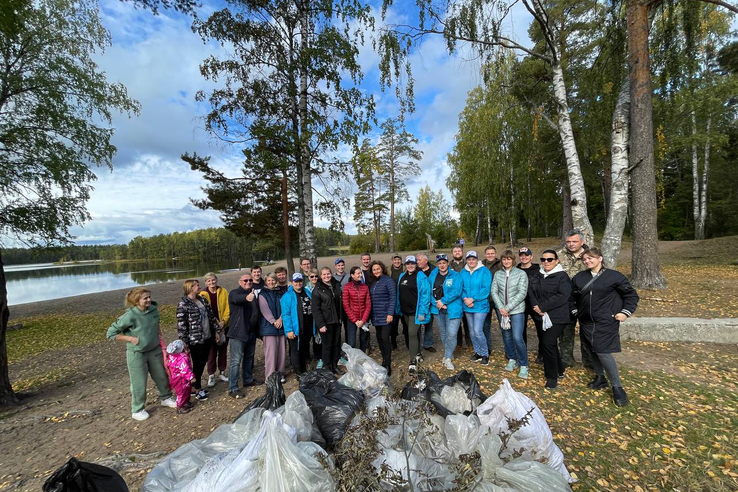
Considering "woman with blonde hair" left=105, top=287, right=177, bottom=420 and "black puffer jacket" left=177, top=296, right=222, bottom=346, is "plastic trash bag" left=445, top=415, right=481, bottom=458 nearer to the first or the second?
"black puffer jacket" left=177, top=296, right=222, bottom=346

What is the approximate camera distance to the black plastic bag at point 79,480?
160cm

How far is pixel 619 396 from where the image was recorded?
3359mm

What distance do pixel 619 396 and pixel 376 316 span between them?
3124mm

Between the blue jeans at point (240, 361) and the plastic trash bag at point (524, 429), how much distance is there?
3.39m

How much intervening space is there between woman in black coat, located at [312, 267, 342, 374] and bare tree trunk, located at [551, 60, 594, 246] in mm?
6372

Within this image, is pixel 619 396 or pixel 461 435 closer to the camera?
pixel 461 435

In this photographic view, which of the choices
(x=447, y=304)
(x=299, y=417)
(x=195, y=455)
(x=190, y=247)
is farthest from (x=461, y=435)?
(x=190, y=247)

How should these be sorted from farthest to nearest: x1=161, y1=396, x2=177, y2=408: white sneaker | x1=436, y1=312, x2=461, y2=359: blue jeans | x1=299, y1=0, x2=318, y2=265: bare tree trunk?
x1=299, y1=0, x2=318, y2=265: bare tree trunk
x1=436, y1=312, x2=461, y2=359: blue jeans
x1=161, y1=396, x2=177, y2=408: white sneaker

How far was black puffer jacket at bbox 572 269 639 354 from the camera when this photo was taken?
343 cm

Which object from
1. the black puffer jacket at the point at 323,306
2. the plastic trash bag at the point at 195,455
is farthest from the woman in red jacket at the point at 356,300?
the plastic trash bag at the point at 195,455

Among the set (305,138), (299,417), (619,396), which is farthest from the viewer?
(305,138)

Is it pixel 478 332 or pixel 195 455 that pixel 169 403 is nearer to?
pixel 195 455

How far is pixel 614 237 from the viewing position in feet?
23.9

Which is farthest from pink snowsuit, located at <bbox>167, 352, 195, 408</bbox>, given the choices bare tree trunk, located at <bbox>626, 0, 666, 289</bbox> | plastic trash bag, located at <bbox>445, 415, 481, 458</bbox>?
bare tree trunk, located at <bbox>626, 0, 666, 289</bbox>
